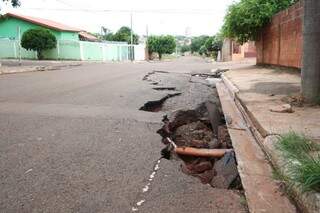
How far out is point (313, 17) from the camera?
7.39 m

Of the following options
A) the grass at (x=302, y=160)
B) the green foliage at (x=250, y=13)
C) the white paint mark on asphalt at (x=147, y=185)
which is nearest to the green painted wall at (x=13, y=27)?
the green foliage at (x=250, y=13)

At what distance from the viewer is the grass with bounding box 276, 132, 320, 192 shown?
3064mm

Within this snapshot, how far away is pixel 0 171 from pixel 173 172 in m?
1.76

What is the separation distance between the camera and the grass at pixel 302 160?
3.06 metres

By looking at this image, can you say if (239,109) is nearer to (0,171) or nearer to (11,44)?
(0,171)

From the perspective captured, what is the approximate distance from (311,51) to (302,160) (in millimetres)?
4499

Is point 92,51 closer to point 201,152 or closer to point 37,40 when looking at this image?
point 37,40

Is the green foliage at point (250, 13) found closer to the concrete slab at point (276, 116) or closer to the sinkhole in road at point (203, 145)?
the concrete slab at point (276, 116)

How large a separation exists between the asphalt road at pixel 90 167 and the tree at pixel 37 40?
33126 millimetres

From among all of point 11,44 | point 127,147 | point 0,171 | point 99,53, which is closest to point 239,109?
point 127,147

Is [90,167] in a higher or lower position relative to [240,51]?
lower

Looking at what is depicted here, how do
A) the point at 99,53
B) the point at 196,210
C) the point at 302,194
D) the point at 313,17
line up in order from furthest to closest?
the point at 99,53, the point at 313,17, the point at 196,210, the point at 302,194

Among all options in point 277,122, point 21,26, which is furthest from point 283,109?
point 21,26

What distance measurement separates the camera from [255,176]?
409 centimetres
